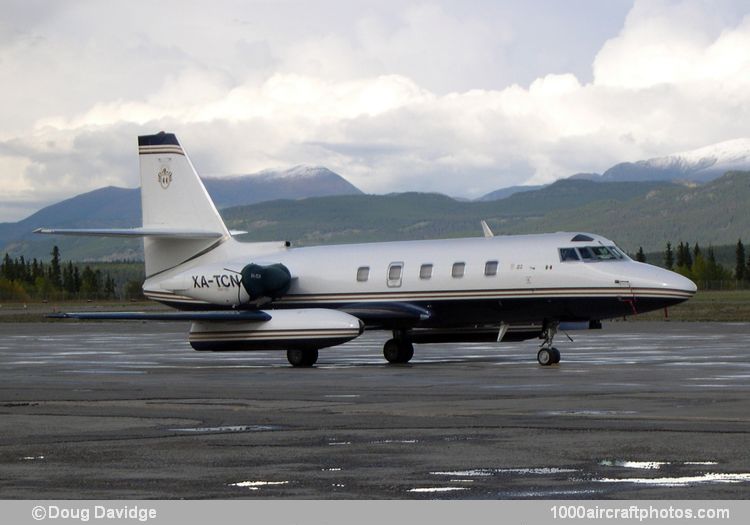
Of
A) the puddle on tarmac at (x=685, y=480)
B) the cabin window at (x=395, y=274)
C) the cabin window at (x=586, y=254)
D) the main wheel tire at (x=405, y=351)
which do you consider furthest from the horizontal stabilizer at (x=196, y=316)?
the puddle on tarmac at (x=685, y=480)

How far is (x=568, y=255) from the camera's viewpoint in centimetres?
3325

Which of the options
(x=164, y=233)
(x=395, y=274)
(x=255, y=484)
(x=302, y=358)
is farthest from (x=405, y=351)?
(x=255, y=484)

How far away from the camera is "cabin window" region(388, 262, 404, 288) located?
35.1 metres

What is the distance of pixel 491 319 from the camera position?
3428 cm

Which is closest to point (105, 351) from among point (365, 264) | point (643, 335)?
point (365, 264)

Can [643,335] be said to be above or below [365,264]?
below

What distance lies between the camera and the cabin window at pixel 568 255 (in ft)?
109

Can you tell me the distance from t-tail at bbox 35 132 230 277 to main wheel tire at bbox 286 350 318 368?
541 centimetres

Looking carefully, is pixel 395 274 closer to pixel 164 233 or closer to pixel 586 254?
pixel 586 254

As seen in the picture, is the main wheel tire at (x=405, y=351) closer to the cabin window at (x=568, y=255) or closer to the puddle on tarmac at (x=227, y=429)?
the cabin window at (x=568, y=255)

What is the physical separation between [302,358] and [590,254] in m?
7.02

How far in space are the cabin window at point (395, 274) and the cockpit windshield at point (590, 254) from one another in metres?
4.06
